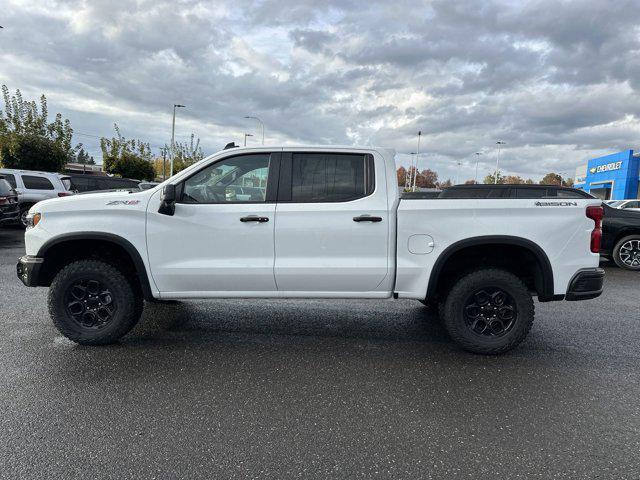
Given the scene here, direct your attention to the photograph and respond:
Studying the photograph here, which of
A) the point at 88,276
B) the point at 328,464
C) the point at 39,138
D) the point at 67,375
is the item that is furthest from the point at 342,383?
the point at 39,138

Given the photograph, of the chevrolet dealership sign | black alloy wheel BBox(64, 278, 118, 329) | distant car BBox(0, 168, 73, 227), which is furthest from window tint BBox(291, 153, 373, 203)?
the chevrolet dealership sign

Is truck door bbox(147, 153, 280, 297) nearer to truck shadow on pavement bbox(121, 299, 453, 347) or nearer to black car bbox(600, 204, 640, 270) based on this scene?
truck shadow on pavement bbox(121, 299, 453, 347)

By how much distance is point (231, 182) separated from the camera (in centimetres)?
423

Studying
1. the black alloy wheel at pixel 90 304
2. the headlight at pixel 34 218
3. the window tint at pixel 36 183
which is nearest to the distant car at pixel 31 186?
the window tint at pixel 36 183

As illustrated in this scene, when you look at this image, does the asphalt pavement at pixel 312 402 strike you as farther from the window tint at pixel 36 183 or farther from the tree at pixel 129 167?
the tree at pixel 129 167

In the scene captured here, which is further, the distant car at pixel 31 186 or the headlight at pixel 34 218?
the distant car at pixel 31 186

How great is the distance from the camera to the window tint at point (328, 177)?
165 inches

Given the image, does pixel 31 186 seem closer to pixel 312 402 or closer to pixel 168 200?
pixel 168 200

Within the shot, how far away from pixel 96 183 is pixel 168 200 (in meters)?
14.6

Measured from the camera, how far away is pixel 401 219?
408 centimetres

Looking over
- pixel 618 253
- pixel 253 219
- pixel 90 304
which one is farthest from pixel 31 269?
pixel 618 253

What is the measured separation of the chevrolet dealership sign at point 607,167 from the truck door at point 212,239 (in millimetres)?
41947

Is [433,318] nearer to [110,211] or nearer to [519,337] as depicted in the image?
[519,337]

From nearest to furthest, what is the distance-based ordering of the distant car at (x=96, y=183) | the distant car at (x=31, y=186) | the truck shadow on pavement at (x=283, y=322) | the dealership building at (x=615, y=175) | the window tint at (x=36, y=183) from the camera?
the truck shadow on pavement at (x=283, y=322) < the distant car at (x=31, y=186) < the window tint at (x=36, y=183) < the distant car at (x=96, y=183) < the dealership building at (x=615, y=175)
